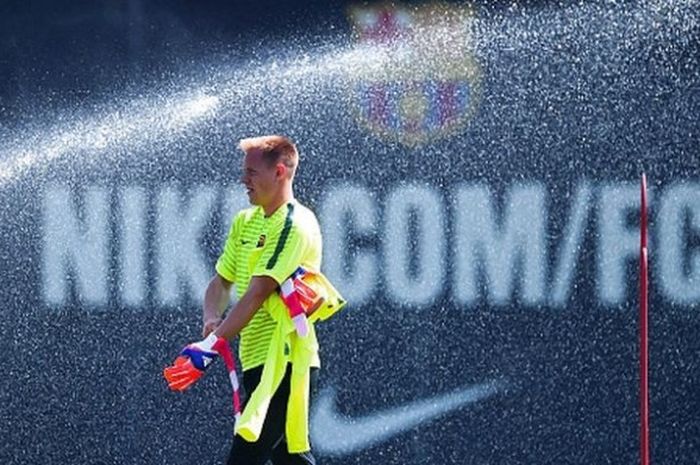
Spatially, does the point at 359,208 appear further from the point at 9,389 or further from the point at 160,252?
the point at 9,389

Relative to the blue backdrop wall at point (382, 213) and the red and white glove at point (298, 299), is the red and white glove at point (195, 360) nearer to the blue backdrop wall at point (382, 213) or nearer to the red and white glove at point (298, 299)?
the red and white glove at point (298, 299)

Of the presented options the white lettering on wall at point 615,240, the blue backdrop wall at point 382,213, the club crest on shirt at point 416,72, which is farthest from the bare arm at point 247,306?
the white lettering on wall at point 615,240

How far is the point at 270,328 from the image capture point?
20.8ft

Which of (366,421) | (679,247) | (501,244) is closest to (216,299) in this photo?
(366,421)

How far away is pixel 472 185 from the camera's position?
25.2ft

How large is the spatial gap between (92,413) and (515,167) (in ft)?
Result: 6.97

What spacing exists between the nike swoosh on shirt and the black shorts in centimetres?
144

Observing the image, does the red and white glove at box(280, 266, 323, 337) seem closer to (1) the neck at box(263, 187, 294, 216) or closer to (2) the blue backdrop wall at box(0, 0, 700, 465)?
(1) the neck at box(263, 187, 294, 216)

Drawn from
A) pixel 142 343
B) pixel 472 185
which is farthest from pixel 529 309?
pixel 142 343

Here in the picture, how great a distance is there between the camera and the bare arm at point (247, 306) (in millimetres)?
6211

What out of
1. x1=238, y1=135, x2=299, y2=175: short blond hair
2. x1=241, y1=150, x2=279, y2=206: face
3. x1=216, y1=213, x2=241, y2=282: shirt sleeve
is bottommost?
x1=216, y1=213, x2=241, y2=282: shirt sleeve

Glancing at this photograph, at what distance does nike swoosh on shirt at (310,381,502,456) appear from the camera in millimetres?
7809

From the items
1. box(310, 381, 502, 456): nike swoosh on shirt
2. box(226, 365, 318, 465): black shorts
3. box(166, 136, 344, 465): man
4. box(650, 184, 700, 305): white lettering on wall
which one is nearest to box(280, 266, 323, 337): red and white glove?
box(166, 136, 344, 465): man

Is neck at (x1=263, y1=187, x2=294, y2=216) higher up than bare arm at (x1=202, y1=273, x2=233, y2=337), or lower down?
higher up
